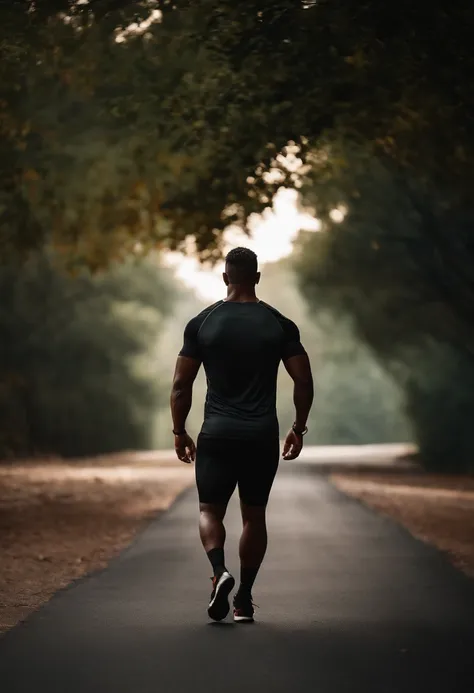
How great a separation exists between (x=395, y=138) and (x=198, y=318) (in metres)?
11.4

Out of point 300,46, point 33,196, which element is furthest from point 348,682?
point 33,196

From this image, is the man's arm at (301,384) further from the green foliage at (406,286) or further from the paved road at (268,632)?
the green foliage at (406,286)

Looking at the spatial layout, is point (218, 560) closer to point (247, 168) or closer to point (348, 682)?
point (348, 682)

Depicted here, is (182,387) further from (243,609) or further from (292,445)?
(243,609)

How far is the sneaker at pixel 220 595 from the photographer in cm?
789

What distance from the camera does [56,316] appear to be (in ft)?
151

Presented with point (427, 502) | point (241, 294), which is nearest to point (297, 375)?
point (241, 294)

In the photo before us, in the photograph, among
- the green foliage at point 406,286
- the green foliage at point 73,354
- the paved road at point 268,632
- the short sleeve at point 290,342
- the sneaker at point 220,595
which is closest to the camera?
the paved road at point 268,632

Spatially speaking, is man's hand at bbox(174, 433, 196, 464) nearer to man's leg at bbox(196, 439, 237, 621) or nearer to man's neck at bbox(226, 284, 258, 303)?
man's leg at bbox(196, 439, 237, 621)

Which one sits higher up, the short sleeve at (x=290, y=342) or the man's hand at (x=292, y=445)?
the short sleeve at (x=290, y=342)

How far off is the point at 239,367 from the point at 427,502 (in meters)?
16.1

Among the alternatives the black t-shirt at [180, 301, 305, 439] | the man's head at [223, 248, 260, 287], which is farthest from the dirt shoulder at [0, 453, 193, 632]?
the man's head at [223, 248, 260, 287]

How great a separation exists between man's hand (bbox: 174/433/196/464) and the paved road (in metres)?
1.04

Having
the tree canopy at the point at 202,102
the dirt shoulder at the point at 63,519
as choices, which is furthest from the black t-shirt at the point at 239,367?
the tree canopy at the point at 202,102
